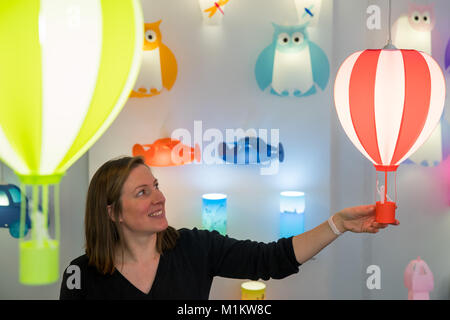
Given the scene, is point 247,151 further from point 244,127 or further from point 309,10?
point 309,10

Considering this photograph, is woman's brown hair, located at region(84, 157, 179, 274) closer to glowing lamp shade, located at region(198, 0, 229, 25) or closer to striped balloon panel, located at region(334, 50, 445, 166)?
striped balloon panel, located at region(334, 50, 445, 166)

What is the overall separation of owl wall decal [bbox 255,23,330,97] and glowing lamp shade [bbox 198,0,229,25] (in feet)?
0.90

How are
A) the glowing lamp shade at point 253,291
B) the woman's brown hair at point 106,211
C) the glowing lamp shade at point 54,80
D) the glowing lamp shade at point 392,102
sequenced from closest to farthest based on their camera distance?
the glowing lamp shade at point 54,80
the glowing lamp shade at point 392,102
the woman's brown hair at point 106,211
the glowing lamp shade at point 253,291

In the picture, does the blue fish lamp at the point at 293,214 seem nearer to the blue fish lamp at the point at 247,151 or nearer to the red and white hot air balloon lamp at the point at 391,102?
the blue fish lamp at the point at 247,151

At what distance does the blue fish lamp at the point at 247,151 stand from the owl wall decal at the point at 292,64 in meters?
0.26

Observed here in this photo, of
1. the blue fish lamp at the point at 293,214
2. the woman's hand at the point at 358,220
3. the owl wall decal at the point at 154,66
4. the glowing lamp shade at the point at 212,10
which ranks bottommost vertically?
the blue fish lamp at the point at 293,214

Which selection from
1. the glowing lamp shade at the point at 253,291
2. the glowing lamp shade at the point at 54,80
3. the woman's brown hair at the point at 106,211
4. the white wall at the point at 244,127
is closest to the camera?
the glowing lamp shade at the point at 54,80

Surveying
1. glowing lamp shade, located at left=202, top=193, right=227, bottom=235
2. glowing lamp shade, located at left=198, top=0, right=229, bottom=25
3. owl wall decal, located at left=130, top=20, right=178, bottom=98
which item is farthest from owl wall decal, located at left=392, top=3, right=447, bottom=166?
owl wall decal, located at left=130, top=20, right=178, bottom=98

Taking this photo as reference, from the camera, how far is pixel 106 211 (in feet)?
5.03

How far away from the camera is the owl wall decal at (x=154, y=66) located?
6.86 ft

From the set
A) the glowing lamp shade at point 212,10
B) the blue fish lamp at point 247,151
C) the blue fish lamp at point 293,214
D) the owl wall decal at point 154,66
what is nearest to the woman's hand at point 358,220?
the blue fish lamp at point 293,214

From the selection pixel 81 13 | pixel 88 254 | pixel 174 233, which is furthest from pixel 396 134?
Answer: pixel 88 254

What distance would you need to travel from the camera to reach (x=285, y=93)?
85.3 inches
